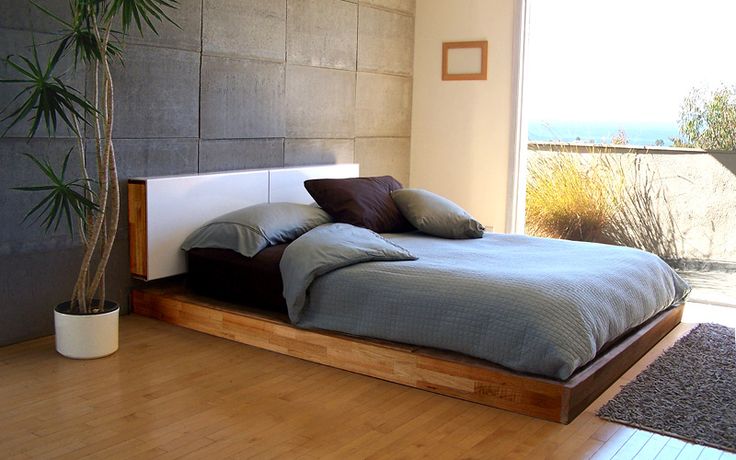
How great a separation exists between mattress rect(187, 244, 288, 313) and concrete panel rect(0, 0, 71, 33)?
1443 mm

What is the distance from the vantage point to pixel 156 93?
4711 millimetres

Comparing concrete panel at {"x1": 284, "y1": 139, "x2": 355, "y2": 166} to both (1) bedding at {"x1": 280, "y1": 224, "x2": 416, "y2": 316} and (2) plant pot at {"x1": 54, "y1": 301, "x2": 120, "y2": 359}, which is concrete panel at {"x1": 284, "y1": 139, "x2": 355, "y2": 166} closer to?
(1) bedding at {"x1": 280, "y1": 224, "x2": 416, "y2": 316}

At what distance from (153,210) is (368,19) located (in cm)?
266

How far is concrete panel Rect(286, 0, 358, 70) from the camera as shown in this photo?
18.6 ft

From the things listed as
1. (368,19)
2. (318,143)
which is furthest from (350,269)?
(368,19)

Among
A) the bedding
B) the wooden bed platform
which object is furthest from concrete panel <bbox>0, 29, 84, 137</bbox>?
the bedding

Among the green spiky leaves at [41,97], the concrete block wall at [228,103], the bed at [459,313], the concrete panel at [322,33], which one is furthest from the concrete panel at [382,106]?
the green spiky leaves at [41,97]

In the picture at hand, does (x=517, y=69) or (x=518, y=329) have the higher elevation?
(x=517, y=69)

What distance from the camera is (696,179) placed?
573 cm

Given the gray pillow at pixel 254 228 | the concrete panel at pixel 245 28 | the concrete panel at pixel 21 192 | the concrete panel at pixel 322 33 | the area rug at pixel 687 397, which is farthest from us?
the concrete panel at pixel 322 33

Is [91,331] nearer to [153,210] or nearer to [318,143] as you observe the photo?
[153,210]

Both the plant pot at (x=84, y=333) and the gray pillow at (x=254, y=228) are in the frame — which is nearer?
the plant pot at (x=84, y=333)

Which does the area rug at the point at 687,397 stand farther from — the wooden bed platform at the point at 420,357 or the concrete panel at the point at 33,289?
the concrete panel at the point at 33,289

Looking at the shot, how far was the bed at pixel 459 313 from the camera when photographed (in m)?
3.42
